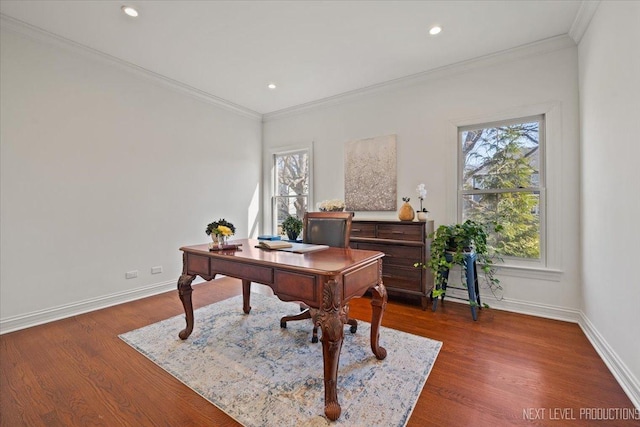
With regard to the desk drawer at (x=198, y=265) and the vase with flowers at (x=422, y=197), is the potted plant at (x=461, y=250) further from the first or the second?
the desk drawer at (x=198, y=265)

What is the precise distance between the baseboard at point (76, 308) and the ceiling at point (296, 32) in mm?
2805

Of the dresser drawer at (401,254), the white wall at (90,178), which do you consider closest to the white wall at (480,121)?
the dresser drawer at (401,254)

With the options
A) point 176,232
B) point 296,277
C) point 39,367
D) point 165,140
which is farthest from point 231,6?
point 39,367

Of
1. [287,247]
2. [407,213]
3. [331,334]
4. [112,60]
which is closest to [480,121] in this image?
[407,213]

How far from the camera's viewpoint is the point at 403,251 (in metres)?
3.26

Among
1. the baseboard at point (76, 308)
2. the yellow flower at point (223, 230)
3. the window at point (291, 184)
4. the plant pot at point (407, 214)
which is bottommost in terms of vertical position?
the baseboard at point (76, 308)

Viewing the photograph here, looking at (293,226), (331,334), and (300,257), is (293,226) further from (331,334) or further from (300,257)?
(331,334)

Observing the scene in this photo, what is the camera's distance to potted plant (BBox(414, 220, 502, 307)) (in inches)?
117

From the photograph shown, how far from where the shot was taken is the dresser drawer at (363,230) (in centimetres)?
349

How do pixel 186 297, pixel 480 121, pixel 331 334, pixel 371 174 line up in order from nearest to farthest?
1. pixel 331 334
2. pixel 186 297
3. pixel 480 121
4. pixel 371 174

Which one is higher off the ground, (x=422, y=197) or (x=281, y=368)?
(x=422, y=197)

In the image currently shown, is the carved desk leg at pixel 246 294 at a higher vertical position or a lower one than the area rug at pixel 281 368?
higher

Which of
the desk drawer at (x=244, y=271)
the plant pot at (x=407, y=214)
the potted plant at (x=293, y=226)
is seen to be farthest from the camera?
the plant pot at (x=407, y=214)

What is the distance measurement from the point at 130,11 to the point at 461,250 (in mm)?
3953
